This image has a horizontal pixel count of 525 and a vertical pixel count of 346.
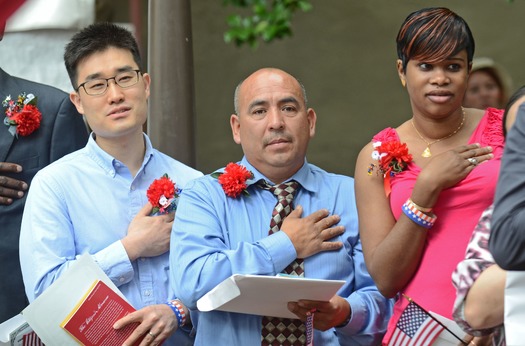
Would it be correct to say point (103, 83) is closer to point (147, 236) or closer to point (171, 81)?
point (147, 236)

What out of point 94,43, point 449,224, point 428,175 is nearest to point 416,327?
point 449,224

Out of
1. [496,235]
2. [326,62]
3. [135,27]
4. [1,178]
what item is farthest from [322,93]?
[496,235]

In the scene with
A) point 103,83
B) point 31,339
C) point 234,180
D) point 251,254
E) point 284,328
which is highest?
point 103,83

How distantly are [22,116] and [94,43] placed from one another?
0.60 metres

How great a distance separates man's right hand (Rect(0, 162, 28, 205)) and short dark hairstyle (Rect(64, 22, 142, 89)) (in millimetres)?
551

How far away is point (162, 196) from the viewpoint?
485 cm

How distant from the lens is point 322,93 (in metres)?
8.49

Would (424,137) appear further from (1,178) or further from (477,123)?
(1,178)

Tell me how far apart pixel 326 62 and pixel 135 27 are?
1511 millimetres

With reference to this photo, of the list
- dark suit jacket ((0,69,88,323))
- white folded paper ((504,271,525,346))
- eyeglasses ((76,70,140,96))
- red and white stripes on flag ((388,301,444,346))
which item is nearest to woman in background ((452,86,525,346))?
white folded paper ((504,271,525,346))

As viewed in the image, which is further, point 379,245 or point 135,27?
point 135,27

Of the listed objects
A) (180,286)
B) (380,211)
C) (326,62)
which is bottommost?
(180,286)

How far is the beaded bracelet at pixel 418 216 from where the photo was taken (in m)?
4.08

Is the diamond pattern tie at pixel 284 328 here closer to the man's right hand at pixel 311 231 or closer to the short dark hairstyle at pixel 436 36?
the man's right hand at pixel 311 231
